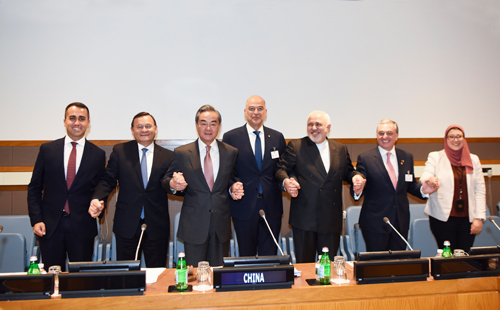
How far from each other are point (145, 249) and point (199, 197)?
0.68 meters

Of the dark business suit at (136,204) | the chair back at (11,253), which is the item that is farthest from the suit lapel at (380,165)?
the chair back at (11,253)

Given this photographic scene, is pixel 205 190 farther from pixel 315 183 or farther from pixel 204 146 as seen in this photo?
pixel 315 183

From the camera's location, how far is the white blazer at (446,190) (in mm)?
2979

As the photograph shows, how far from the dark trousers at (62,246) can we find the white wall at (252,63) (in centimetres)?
139

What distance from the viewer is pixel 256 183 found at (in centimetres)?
291

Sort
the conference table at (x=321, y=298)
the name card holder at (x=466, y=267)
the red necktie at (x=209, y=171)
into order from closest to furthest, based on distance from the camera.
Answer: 1. the conference table at (x=321, y=298)
2. the name card holder at (x=466, y=267)
3. the red necktie at (x=209, y=171)

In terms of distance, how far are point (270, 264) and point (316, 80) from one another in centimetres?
275

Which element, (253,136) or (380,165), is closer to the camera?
(380,165)

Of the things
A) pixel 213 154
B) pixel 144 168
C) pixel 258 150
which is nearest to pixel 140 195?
pixel 144 168

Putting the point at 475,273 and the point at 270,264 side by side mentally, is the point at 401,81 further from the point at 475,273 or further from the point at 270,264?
the point at 270,264

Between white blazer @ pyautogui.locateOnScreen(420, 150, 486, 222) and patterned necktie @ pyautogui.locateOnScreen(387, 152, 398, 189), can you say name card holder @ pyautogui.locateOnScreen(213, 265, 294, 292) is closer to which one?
patterned necktie @ pyautogui.locateOnScreen(387, 152, 398, 189)

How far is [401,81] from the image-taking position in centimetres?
419

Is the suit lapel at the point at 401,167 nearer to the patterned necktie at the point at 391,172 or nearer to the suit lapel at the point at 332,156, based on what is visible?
the patterned necktie at the point at 391,172

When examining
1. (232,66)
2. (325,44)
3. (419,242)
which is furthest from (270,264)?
(325,44)
